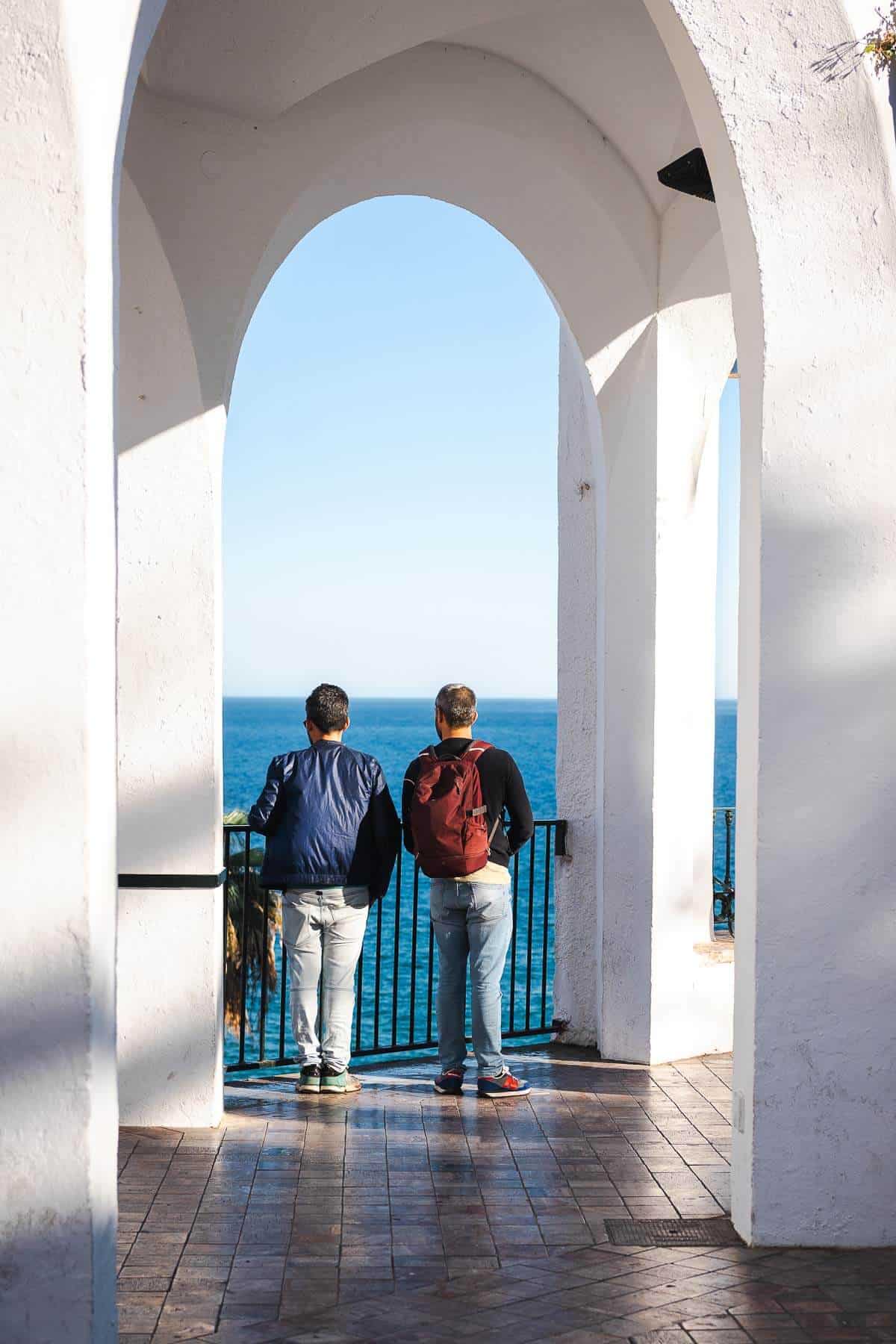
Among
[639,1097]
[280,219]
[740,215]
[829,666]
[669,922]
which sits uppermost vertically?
[280,219]

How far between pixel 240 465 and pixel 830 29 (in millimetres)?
96041

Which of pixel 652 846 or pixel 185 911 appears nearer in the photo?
pixel 185 911

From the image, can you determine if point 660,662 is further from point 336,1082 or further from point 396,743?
point 396,743

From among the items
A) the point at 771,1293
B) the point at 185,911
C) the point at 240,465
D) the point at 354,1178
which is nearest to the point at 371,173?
the point at 185,911

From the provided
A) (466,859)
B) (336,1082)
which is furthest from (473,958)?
(336,1082)

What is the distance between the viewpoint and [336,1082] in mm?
7340

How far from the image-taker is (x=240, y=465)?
9925cm

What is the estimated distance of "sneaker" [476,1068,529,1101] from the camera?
23.6 ft

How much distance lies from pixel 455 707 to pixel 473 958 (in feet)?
3.97

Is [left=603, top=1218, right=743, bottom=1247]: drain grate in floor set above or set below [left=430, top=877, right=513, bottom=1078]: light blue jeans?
below

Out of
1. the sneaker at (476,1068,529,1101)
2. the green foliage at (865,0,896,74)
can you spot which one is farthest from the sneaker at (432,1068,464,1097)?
the green foliage at (865,0,896,74)

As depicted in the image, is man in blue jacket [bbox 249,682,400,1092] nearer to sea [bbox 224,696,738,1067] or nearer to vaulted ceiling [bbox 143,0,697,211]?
sea [bbox 224,696,738,1067]

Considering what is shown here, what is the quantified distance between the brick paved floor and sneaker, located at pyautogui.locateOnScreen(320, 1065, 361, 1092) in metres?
0.11

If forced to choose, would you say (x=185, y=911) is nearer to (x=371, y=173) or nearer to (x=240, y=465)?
(x=371, y=173)
